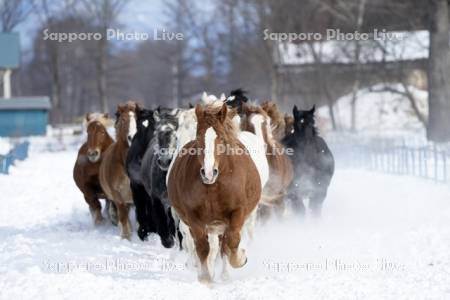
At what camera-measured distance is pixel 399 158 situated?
20797 millimetres

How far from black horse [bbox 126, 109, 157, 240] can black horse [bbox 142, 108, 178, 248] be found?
386 millimetres

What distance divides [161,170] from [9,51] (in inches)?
1882

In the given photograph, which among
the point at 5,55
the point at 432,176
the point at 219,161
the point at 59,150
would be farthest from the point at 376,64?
the point at 219,161

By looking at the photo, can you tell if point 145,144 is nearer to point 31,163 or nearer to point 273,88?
point 31,163

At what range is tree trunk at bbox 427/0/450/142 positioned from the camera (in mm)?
24656

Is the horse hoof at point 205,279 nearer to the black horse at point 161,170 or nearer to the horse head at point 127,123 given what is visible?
the black horse at point 161,170

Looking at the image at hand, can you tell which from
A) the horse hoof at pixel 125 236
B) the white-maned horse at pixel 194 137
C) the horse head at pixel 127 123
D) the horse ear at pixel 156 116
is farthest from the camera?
the horse head at pixel 127 123

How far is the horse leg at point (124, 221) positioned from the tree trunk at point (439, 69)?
14951mm

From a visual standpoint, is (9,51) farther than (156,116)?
Yes

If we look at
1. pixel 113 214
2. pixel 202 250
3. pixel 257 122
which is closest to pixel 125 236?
pixel 113 214

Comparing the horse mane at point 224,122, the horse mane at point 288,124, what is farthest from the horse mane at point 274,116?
the horse mane at point 224,122

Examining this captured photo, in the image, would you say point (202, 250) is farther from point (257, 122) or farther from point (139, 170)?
point (257, 122)

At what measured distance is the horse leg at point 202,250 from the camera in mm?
8180

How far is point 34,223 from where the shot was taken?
1432 centimetres
